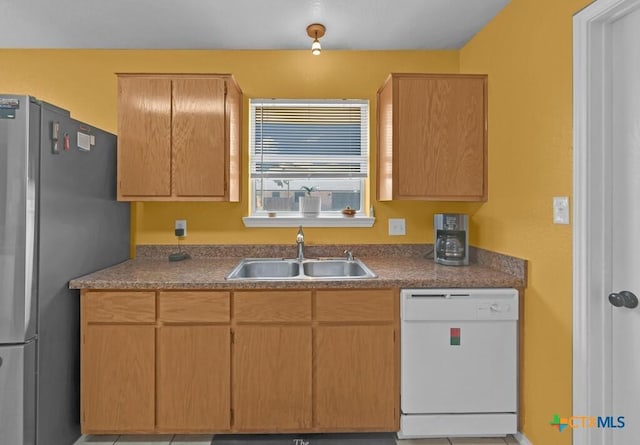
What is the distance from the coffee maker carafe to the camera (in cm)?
238

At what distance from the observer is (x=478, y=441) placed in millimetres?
2025

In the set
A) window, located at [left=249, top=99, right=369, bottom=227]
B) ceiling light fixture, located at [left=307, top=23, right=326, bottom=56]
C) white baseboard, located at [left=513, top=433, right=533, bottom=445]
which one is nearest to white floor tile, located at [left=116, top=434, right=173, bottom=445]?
window, located at [left=249, top=99, right=369, bottom=227]

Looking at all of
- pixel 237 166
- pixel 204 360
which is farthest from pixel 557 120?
pixel 204 360

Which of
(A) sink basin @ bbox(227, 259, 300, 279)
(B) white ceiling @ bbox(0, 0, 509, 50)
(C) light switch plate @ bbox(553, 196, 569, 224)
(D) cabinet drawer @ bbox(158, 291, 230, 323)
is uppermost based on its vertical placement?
(B) white ceiling @ bbox(0, 0, 509, 50)

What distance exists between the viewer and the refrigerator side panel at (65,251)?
1.77m

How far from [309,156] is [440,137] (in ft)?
3.30

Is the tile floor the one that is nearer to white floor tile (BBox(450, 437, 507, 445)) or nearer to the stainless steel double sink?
white floor tile (BBox(450, 437, 507, 445))

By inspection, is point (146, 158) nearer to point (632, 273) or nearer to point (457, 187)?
point (457, 187)

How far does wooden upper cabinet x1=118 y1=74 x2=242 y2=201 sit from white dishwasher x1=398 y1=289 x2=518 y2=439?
1.46 m

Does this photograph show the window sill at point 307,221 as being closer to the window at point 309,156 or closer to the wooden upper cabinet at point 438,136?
the window at point 309,156

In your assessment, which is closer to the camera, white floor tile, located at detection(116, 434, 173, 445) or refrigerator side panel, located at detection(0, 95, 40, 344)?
refrigerator side panel, located at detection(0, 95, 40, 344)

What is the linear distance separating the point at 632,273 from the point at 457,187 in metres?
1.05

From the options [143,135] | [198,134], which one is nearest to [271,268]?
[198,134]

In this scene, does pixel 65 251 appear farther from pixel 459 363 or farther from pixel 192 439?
pixel 459 363
